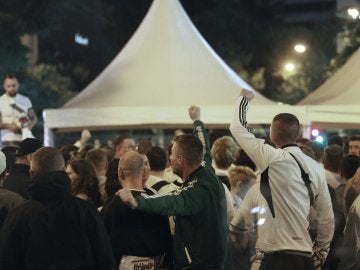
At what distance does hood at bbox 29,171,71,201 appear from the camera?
4094mm

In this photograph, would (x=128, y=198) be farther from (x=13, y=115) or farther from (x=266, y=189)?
(x=13, y=115)

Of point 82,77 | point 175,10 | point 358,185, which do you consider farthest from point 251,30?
point 358,185

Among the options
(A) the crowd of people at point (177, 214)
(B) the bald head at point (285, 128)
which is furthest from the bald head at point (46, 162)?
(B) the bald head at point (285, 128)

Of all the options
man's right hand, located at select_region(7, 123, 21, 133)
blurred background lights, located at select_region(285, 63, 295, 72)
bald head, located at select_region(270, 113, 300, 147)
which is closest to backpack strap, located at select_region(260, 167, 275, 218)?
bald head, located at select_region(270, 113, 300, 147)

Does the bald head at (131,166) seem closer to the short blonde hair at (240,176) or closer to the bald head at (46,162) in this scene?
the bald head at (46,162)

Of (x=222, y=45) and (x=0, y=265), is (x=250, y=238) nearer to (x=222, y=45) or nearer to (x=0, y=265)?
(x=0, y=265)

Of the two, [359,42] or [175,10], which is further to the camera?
[359,42]

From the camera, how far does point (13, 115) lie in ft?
31.8

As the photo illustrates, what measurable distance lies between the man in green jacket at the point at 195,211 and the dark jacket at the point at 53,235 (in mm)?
563

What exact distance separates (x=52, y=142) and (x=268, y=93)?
29.5 metres

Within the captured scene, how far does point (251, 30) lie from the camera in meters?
40.2

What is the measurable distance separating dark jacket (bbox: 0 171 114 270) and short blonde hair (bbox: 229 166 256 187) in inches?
94.9

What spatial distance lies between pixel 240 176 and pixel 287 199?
158 centimetres

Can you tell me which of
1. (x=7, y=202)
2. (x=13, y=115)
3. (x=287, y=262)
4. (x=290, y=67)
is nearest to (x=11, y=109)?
(x=13, y=115)
